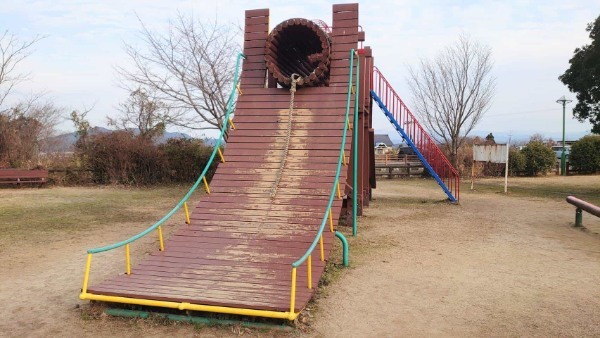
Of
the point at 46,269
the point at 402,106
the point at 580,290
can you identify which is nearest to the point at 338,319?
the point at 580,290

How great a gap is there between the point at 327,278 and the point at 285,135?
260cm

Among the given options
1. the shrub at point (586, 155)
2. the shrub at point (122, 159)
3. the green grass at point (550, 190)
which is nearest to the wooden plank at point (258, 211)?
the green grass at point (550, 190)

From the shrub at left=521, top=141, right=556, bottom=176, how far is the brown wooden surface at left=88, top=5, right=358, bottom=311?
1734 centimetres

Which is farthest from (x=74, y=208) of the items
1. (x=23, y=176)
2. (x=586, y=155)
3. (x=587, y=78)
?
(x=586, y=155)

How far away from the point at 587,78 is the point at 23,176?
18.3 m

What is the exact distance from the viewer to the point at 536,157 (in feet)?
72.7

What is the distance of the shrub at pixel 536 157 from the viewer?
22.1 meters

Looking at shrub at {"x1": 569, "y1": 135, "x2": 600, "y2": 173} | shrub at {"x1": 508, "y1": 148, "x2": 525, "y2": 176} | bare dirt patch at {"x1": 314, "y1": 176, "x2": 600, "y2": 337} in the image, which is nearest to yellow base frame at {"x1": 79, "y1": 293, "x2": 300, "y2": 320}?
bare dirt patch at {"x1": 314, "y1": 176, "x2": 600, "y2": 337}

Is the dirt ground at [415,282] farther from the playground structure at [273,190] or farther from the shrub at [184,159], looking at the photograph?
the shrub at [184,159]

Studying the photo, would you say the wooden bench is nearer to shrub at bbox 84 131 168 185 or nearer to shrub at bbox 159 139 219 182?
shrub at bbox 84 131 168 185

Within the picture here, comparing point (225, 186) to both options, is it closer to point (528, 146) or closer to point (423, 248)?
point (423, 248)

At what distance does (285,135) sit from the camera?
721 centimetres

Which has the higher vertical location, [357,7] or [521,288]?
[357,7]

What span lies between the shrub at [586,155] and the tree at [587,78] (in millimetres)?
9954
